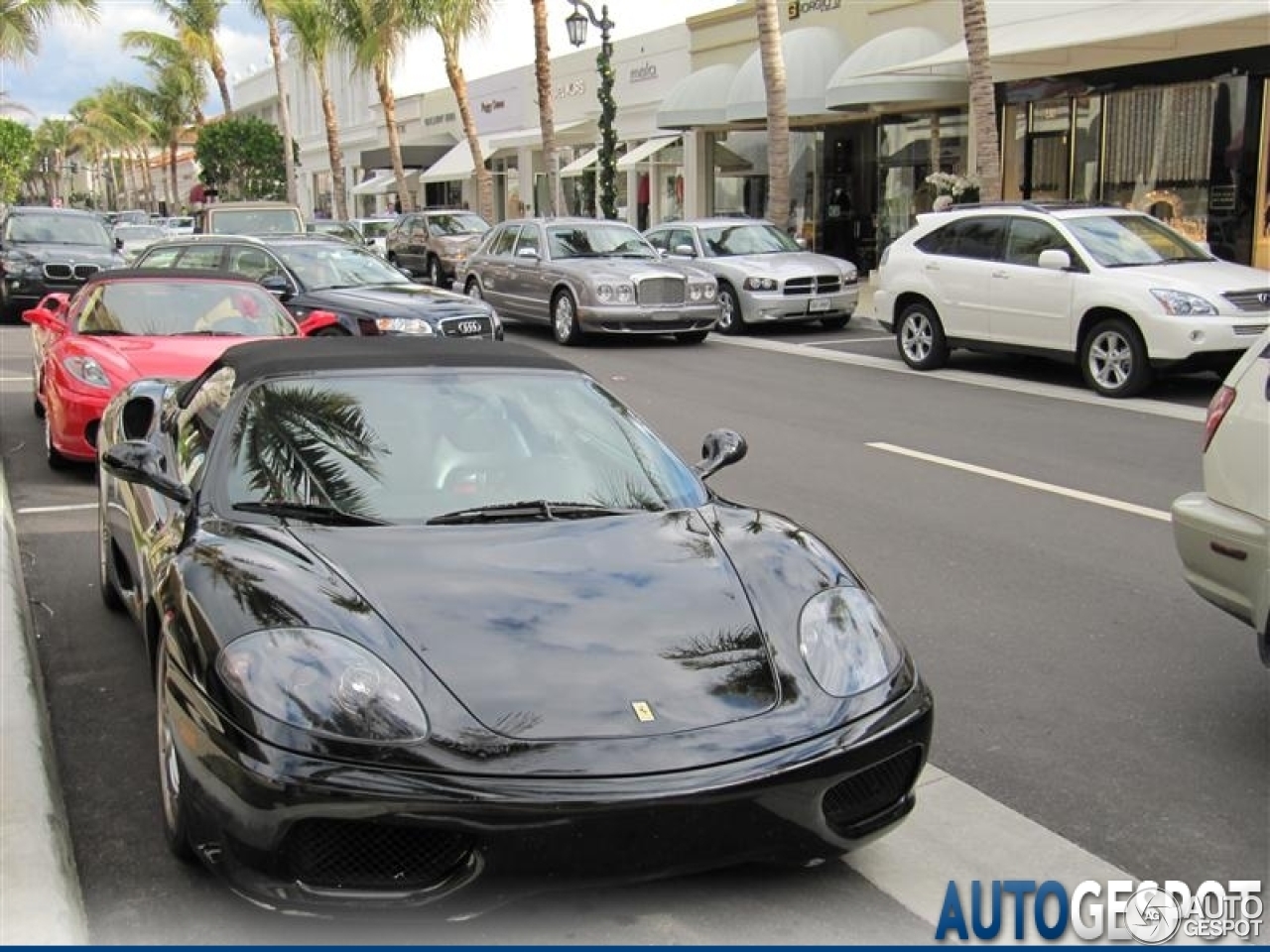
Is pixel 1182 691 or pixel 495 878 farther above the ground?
pixel 495 878

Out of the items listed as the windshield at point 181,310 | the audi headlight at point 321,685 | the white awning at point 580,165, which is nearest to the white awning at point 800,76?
the white awning at point 580,165

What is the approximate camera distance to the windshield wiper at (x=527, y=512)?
4.13m

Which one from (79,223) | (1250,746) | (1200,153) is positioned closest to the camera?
(1250,746)

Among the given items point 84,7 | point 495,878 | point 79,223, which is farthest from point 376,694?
point 84,7

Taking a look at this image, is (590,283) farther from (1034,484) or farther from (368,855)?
(368,855)

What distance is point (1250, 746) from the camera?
179 inches

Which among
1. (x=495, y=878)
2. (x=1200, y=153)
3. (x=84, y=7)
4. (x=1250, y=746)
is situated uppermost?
(x=84, y=7)

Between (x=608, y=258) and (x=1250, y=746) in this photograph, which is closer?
(x=1250, y=746)

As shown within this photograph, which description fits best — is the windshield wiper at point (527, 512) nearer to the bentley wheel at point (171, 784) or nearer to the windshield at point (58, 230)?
the bentley wheel at point (171, 784)

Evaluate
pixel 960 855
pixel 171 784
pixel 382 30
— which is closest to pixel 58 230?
pixel 382 30

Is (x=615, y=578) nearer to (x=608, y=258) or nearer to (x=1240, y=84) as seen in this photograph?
(x=608, y=258)

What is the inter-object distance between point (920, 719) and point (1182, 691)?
2.01m

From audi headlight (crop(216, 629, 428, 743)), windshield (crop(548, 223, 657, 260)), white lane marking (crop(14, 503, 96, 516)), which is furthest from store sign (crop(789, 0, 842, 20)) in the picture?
audi headlight (crop(216, 629, 428, 743))

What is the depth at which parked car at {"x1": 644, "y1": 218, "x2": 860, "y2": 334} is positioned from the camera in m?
18.2
